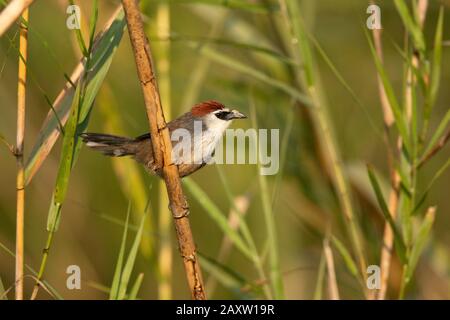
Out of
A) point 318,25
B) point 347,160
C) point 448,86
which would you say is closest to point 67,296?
point 347,160

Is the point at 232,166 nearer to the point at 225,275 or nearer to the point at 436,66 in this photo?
the point at 225,275

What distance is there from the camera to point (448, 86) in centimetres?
455

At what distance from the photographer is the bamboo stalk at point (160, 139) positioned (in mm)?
1947

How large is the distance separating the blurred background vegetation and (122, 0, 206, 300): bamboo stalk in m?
0.73

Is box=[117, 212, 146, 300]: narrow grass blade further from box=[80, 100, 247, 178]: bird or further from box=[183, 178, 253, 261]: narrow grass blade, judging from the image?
box=[80, 100, 247, 178]: bird

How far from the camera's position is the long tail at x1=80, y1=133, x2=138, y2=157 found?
2.89 metres

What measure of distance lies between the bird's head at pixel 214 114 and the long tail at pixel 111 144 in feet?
0.92

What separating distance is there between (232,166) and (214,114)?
1.34m

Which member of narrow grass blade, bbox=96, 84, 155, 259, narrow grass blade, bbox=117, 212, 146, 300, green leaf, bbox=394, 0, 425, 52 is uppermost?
green leaf, bbox=394, 0, 425, 52

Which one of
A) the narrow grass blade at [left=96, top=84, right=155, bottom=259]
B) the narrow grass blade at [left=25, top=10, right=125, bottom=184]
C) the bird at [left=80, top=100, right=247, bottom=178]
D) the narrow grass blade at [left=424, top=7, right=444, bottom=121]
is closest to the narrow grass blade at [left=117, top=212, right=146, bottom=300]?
the narrow grass blade at [left=25, top=10, right=125, bottom=184]

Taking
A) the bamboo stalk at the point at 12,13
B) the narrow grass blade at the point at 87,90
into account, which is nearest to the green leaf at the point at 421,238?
the narrow grass blade at the point at 87,90
